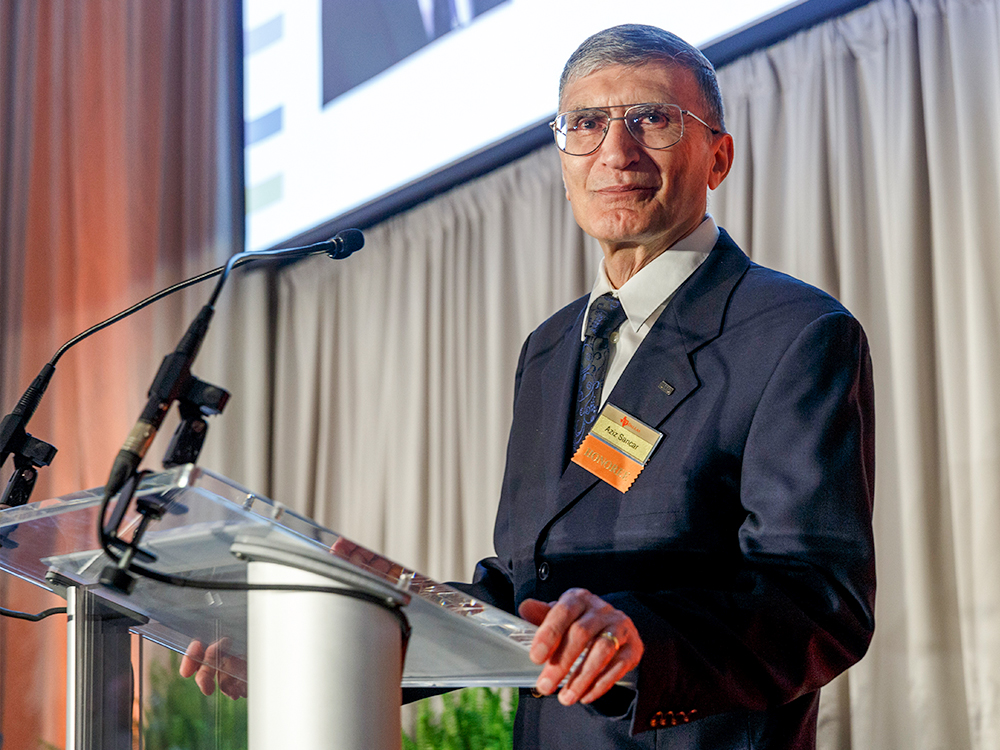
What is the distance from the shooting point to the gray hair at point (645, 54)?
1581mm

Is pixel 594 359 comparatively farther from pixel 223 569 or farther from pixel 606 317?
pixel 223 569

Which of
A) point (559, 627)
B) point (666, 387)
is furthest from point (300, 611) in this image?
point (666, 387)

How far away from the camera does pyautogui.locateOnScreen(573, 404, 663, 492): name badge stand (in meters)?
1.37

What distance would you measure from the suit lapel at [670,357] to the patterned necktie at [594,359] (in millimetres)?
38

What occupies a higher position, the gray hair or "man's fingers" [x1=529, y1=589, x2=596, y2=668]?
the gray hair

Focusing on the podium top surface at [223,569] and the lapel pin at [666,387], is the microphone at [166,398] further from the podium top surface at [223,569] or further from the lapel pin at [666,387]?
the lapel pin at [666,387]

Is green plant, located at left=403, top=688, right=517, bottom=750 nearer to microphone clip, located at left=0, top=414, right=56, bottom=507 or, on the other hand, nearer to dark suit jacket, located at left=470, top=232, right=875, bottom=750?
dark suit jacket, located at left=470, top=232, right=875, bottom=750

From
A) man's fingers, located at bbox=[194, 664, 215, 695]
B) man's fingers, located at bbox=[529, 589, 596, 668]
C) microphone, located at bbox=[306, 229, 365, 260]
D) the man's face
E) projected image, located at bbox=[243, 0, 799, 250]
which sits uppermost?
projected image, located at bbox=[243, 0, 799, 250]

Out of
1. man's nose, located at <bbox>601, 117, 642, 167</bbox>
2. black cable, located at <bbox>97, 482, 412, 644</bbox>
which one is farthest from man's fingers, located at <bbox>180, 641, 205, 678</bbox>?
man's nose, located at <bbox>601, 117, 642, 167</bbox>

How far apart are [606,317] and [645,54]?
15.5 inches

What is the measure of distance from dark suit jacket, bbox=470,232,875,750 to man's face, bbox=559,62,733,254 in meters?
0.09

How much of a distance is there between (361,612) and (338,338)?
3.83m

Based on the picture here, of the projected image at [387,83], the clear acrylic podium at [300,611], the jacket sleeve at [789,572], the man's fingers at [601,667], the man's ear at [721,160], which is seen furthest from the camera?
the projected image at [387,83]

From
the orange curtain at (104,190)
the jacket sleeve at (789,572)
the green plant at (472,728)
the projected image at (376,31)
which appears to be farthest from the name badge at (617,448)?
the orange curtain at (104,190)
